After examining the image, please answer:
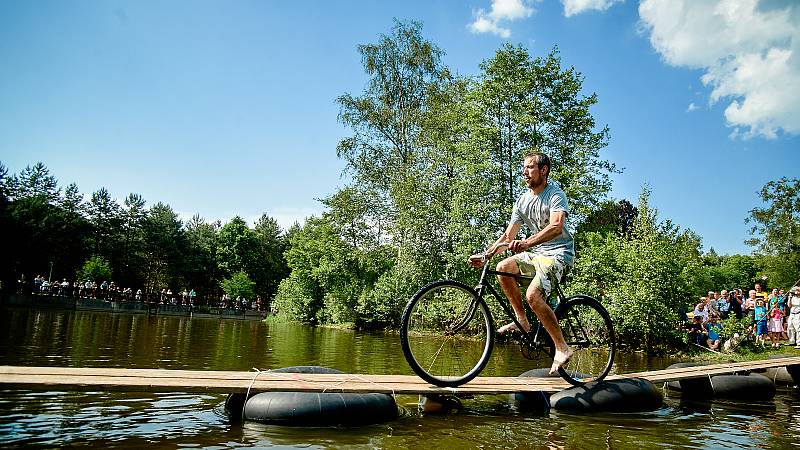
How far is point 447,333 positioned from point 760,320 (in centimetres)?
1710

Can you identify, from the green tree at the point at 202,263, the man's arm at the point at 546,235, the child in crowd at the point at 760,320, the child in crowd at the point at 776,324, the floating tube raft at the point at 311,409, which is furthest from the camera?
the green tree at the point at 202,263

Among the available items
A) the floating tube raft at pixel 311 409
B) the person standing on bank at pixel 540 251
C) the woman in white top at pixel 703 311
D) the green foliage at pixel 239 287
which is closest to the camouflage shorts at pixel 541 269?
the person standing on bank at pixel 540 251

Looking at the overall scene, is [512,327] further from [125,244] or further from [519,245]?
[125,244]

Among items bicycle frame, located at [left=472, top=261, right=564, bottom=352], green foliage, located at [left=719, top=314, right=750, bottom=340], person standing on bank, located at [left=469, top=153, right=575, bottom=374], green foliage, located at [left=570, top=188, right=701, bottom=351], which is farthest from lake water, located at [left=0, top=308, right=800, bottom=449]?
green foliage, located at [left=570, top=188, right=701, bottom=351]

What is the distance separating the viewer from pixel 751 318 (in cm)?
1875

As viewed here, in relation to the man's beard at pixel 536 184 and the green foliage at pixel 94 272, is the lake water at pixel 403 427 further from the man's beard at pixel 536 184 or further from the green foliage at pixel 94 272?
the green foliage at pixel 94 272

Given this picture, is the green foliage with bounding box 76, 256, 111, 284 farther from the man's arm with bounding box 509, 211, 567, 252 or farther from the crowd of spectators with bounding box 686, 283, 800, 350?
the man's arm with bounding box 509, 211, 567, 252

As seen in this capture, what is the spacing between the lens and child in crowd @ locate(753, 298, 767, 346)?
18.2m

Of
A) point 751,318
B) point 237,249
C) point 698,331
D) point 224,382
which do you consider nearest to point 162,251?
point 237,249

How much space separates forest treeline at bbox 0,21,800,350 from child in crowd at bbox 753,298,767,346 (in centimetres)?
302

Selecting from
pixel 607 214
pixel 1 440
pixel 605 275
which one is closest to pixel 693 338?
pixel 605 275

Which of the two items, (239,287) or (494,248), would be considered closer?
(494,248)

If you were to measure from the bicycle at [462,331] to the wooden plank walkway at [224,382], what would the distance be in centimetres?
23

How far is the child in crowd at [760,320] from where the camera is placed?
59.6ft
